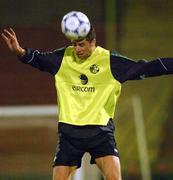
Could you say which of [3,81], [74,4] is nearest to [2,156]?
[3,81]

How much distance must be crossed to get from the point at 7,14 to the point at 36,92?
68 centimetres

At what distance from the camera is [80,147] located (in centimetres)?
380

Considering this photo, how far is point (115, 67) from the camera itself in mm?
3787

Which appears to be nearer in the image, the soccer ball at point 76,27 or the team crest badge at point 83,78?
the soccer ball at point 76,27

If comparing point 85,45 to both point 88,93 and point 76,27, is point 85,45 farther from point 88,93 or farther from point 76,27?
point 88,93

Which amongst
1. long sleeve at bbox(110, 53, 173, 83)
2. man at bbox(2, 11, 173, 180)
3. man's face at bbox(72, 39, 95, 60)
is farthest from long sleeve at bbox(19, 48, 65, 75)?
long sleeve at bbox(110, 53, 173, 83)

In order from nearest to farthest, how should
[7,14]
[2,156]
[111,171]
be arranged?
[111,171], [2,156], [7,14]

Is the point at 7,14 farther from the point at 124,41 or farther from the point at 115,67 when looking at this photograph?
the point at 115,67

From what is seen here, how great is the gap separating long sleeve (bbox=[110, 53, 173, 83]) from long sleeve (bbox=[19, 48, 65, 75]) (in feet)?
0.81

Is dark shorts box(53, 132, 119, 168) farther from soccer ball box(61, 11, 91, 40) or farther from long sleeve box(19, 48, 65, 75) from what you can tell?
soccer ball box(61, 11, 91, 40)

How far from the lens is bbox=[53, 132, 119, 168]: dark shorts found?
3.78 metres

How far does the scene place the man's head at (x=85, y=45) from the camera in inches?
147

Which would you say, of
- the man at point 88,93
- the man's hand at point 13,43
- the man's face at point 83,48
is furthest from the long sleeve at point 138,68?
the man's hand at point 13,43

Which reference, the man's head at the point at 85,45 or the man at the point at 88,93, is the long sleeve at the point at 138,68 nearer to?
the man at the point at 88,93
